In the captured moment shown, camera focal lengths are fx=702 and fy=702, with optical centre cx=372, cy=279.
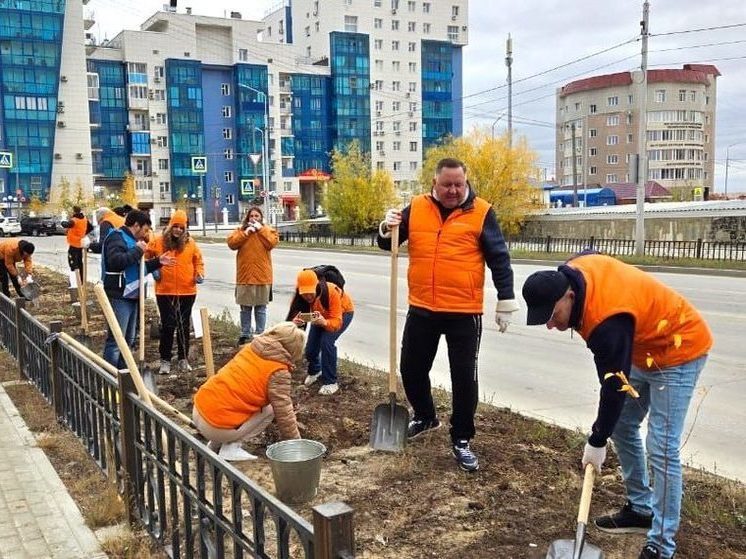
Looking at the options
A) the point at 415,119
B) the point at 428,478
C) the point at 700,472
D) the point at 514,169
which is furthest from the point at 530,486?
the point at 415,119

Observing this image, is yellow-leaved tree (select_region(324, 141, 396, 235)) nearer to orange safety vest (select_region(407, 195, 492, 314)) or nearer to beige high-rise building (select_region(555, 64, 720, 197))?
orange safety vest (select_region(407, 195, 492, 314))

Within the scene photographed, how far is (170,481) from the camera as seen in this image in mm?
Answer: 3117

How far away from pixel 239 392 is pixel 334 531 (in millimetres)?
2378

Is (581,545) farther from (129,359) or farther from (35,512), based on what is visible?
(35,512)

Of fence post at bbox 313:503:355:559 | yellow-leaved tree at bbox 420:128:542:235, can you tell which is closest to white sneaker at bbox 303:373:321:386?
fence post at bbox 313:503:355:559

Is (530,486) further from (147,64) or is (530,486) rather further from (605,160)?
(605,160)

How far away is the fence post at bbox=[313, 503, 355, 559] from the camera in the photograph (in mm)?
1853

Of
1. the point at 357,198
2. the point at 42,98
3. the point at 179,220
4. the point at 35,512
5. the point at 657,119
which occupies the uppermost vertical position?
the point at 657,119

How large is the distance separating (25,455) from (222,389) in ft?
5.14

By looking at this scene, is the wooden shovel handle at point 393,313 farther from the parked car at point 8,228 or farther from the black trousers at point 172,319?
the parked car at point 8,228

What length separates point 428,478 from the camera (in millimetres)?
4066

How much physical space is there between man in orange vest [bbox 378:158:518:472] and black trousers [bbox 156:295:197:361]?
10.7 ft

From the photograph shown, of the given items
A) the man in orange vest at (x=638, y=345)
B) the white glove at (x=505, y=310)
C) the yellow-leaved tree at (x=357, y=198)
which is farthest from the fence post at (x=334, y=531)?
the yellow-leaved tree at (x=357, y=198)

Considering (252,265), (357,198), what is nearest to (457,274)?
(252,265)
